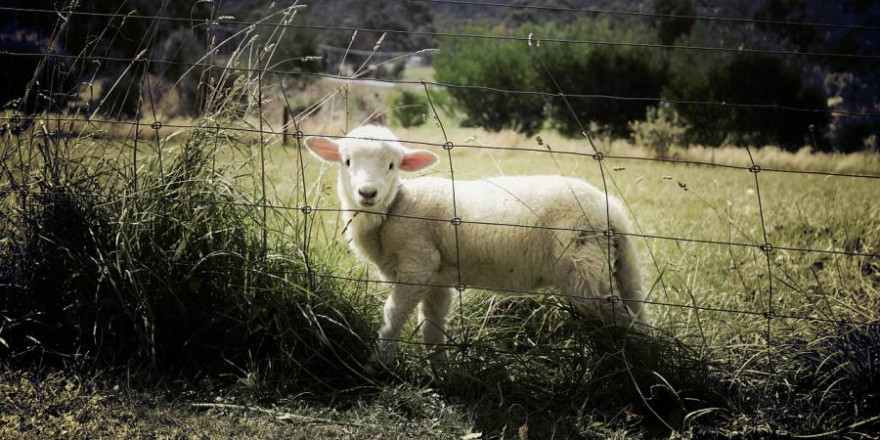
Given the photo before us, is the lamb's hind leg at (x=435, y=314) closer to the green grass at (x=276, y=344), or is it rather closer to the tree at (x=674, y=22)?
the green grass at (x=276, y=344)

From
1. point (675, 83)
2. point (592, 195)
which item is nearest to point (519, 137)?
point (675, 83)

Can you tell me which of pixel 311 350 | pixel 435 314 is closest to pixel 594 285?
pixel 435 314

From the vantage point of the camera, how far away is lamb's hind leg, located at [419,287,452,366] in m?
4.11

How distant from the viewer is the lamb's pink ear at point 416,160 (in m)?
4.07

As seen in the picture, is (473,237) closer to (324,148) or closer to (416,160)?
(416,160)

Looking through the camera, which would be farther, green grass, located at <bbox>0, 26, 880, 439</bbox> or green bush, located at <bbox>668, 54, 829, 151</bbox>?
green bush, located at <bbox>668, 54, 829, 151</bbox>

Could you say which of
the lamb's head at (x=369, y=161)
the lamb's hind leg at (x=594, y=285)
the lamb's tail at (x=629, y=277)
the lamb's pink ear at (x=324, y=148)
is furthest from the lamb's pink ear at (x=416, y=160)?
the lamb's tail at (x=629, y=277)

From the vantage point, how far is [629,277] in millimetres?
3943

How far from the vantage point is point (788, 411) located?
3508 millimetres

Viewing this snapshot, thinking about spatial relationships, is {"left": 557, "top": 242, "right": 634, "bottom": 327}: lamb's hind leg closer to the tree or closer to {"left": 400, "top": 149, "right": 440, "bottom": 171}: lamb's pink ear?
{"left": 400, "top": 149, "right": 440, "bottom": 171}: lamb's pink ear

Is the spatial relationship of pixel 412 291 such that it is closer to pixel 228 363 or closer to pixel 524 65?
pixel 228 363

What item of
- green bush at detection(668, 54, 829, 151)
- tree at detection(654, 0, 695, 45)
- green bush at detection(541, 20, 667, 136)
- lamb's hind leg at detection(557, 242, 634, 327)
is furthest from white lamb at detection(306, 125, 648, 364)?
tree at detection(654, 0, 695, 45)

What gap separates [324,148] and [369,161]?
0.30 m

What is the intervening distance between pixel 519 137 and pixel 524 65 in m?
8.65
